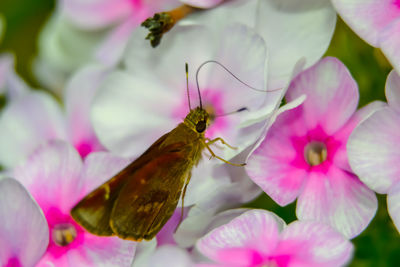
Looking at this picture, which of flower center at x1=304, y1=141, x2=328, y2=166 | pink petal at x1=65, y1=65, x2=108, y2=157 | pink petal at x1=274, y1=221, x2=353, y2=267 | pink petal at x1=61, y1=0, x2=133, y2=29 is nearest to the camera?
pink petal at x1=274, y1=221, x2=353, y2=267

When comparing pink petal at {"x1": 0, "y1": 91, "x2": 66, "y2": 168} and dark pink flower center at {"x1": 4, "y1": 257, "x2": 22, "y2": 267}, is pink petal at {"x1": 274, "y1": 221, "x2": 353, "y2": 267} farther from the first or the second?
pink petal at {"x1": 0, "y1": 91, "x2": 66, "y2": 168}

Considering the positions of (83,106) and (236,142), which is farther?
(83,106)

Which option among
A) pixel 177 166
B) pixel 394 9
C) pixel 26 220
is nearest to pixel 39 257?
pixel 26 220

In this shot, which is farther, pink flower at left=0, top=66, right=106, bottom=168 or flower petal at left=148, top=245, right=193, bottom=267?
pink flower at left=0, top=66, right=106, bottom=168

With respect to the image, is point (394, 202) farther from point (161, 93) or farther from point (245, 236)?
point (161, 93)

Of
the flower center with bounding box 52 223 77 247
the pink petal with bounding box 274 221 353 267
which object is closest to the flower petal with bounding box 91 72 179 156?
the flower center with bounding box 52 223 77 247

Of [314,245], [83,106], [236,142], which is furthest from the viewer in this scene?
[83,106]

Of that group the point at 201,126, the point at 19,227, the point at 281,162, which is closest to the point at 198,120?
the point at 201,126

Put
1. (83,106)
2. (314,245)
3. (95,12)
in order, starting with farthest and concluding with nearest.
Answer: (95,12), (83,106), (314,245)

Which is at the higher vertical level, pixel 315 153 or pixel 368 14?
pixel 368 14
